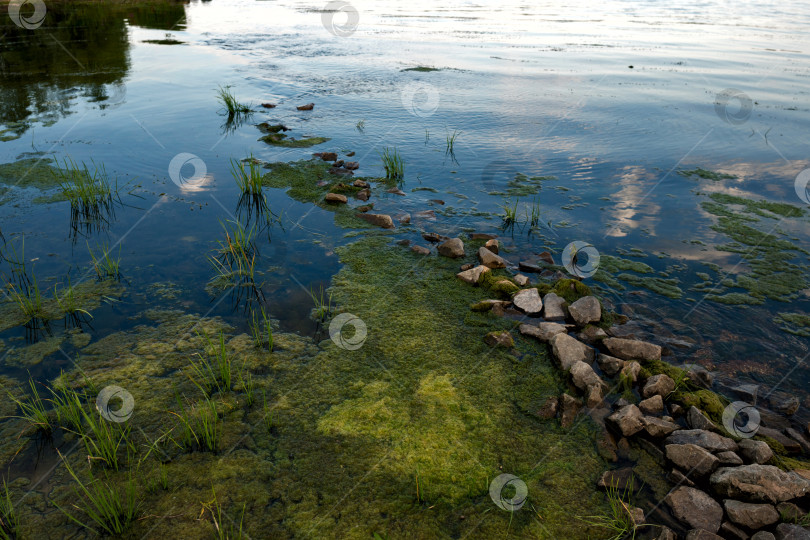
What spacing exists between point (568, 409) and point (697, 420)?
2.64 feet

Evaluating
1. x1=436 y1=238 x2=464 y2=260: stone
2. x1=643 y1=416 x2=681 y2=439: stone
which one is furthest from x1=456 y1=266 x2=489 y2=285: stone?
x1=643 y1=416 x2=681 y2=439: stone

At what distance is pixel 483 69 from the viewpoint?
13977 millimetres

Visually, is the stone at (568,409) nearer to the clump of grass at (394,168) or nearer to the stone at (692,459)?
the stone at (692,459)

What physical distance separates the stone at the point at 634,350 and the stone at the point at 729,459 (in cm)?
93

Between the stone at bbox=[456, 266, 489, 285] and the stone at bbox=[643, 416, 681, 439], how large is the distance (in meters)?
A: 2.00

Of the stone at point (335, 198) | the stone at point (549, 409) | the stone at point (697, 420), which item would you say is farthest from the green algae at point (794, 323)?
the stone at point (335, 198)

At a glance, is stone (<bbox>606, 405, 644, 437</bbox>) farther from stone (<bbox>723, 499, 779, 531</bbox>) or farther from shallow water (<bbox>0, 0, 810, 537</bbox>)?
shallow water (<bbox>0, 0, 810, 537</bbox>)

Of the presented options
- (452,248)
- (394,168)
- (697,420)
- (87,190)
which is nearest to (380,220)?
(452,248)

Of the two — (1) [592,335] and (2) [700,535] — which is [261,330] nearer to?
(1) [592,335]

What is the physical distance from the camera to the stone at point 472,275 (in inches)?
183

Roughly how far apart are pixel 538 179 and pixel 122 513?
20.4 ft

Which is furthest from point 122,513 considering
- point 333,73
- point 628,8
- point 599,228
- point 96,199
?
point 628,8

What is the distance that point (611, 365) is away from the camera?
11.7 feet

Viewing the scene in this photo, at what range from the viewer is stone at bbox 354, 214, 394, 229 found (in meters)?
5.67
